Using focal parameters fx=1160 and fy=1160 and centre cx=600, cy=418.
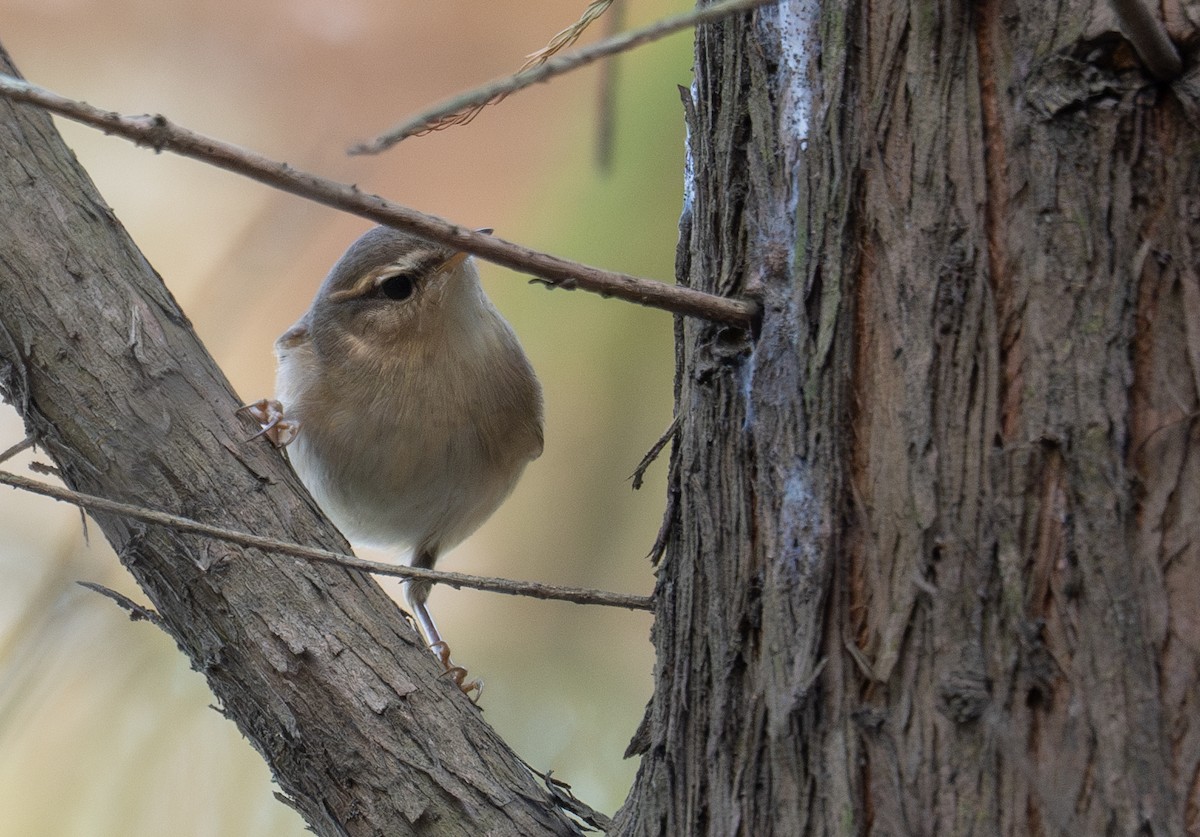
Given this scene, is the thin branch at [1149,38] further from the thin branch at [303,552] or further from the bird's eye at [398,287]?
the bird's eye at [398,287]

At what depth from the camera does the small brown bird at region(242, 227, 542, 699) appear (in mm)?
2652

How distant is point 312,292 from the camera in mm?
3316

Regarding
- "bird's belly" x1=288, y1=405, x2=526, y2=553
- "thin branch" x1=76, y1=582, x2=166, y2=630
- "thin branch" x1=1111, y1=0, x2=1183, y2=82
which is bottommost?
"thin branch" x1=76, y1=582, x2=166, y2=630

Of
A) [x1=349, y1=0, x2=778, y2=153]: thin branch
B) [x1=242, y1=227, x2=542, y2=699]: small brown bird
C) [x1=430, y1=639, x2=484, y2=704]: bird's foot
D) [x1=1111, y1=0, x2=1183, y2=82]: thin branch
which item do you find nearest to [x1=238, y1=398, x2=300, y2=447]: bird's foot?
[x1=242, y1=227, x2=542, y2=699]: small brown bird

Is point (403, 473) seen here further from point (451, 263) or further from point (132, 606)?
point (132, 606)

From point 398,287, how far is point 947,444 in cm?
182

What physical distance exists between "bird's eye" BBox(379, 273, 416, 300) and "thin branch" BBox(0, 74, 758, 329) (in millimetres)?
1572

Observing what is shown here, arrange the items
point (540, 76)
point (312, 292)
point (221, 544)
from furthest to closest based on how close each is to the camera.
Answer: point (312, 292)
point (221, 544)
point (540, 76)

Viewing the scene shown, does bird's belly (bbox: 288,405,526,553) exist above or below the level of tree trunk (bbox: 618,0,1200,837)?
above

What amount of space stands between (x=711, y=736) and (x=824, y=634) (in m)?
0.19

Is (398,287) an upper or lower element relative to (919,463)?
upper

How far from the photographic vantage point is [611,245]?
2828 mm

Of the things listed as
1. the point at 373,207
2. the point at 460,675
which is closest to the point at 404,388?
the point at 460,675

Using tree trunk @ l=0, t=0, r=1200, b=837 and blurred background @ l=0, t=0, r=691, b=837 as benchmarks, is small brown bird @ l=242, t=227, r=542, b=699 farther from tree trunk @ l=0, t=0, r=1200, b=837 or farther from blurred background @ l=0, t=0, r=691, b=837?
tree trunk @ l=0, t=0, r=1200, b=837
